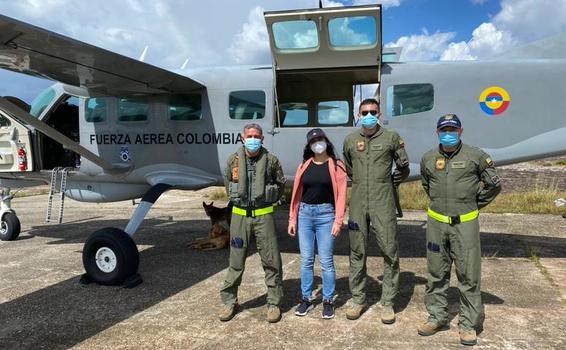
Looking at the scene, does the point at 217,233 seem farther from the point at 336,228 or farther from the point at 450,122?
the point at 450,122

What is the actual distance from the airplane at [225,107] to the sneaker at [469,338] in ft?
9.01

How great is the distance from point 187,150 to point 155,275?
2024mm

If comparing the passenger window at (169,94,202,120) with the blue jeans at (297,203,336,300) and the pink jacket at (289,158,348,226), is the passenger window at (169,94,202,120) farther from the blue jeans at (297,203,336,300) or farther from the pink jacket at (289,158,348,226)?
the blue jeans at (297,203,336,300)

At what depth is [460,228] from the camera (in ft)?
12.5

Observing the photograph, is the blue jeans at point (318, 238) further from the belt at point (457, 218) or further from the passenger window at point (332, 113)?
the passenger window at point (332, 113)

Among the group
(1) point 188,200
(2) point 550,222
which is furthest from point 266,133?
(1) point 188,200

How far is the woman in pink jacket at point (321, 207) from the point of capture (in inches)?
167

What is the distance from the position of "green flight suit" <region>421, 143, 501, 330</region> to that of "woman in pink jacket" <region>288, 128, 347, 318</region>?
0.91m

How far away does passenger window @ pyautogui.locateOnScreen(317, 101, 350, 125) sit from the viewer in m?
7.24

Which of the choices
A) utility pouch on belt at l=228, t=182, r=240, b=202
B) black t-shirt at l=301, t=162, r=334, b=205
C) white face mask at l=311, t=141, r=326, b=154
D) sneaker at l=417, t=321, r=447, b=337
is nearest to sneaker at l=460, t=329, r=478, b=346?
sneaker at l=417, t=321, r=447, b=337

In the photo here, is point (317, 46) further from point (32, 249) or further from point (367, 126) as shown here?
point (32, 249)

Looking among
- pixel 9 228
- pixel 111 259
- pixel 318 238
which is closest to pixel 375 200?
pixel 318 238

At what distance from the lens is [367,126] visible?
437 centimetres

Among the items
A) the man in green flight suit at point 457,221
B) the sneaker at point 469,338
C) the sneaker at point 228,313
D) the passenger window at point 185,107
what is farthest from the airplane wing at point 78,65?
the sneaker at point 469,338
